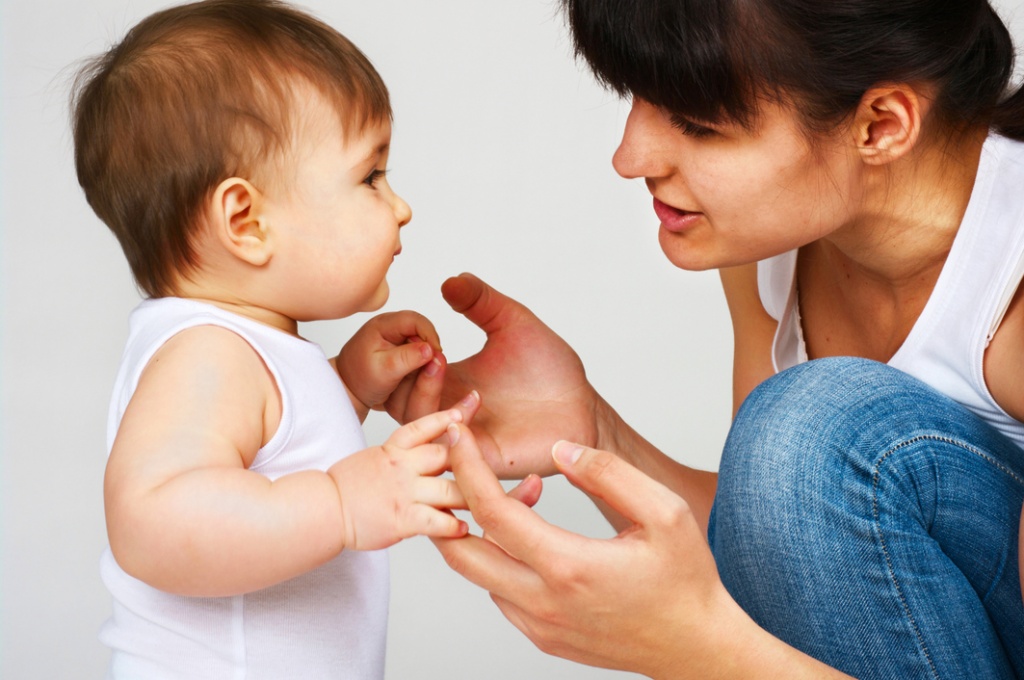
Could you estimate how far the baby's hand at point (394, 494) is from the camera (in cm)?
102

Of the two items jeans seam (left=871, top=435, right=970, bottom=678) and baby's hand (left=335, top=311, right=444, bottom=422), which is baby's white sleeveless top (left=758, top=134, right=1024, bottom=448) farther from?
baby's hand (left=335, top=311, right=444, bottom=422)

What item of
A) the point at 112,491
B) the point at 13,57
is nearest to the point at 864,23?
the point at 112,491

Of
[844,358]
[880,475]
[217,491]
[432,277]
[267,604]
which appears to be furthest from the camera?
[432,277]

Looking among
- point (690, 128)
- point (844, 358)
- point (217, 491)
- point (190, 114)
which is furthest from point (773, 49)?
point (217, 491)

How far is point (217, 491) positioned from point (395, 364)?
0.43 m

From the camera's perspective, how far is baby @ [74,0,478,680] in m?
1.01

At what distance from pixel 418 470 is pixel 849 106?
608mm

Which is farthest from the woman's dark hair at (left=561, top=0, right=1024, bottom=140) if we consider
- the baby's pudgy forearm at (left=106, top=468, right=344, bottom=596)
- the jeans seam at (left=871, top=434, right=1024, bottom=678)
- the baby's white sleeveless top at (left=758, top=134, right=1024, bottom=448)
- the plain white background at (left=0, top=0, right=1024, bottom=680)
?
the plain white background at (left=0, top=0, right=1024, bottom=680)

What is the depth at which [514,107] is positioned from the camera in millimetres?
2354

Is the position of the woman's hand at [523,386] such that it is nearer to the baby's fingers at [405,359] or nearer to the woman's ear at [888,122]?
the baby's fingers at [405,359]

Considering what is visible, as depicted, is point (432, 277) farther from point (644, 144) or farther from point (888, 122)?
point (888, 122)

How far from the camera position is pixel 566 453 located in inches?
42.1

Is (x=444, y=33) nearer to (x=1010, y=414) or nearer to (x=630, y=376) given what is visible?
(x=630, y=376)

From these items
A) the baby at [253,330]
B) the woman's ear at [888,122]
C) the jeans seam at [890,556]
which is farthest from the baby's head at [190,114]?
the jeans seam at [890,556]
